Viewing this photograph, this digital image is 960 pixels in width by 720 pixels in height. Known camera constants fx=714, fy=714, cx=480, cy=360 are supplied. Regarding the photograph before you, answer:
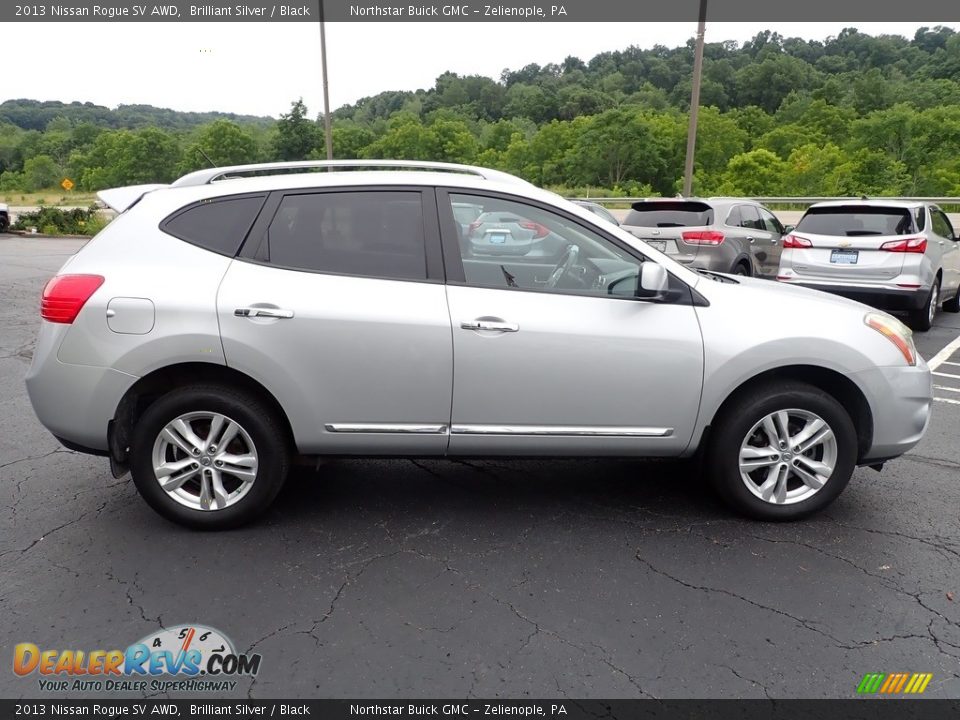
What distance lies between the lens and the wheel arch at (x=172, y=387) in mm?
3555

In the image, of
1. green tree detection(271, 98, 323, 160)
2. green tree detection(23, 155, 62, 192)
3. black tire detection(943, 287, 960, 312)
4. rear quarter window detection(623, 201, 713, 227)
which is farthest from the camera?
green tree detection(23, 155, 62, 192)

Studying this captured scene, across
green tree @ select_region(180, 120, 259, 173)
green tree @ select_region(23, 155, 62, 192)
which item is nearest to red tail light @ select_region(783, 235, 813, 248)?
green tree @ select_region(180, 120, 259, 173)

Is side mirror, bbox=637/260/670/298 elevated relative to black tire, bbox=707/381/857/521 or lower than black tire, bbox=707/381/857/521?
elevated

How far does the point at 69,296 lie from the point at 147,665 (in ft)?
6.03

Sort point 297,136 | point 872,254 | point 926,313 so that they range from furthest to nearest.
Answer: point 297,136 < point 926,313 < point 872,254

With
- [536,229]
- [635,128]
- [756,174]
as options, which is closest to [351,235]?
[536,229]

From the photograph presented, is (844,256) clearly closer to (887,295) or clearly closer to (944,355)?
(887,295)

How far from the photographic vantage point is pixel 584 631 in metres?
2.83

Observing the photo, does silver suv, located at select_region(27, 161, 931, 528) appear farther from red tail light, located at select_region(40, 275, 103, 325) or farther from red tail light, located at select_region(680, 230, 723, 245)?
red tail light, located at select_region(680, 230, 723, 245)

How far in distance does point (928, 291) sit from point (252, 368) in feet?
27.9

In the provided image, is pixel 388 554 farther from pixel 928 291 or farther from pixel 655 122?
pixel 655 122

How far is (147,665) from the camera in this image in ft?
8.70

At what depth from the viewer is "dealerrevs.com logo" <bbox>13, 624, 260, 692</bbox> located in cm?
255
